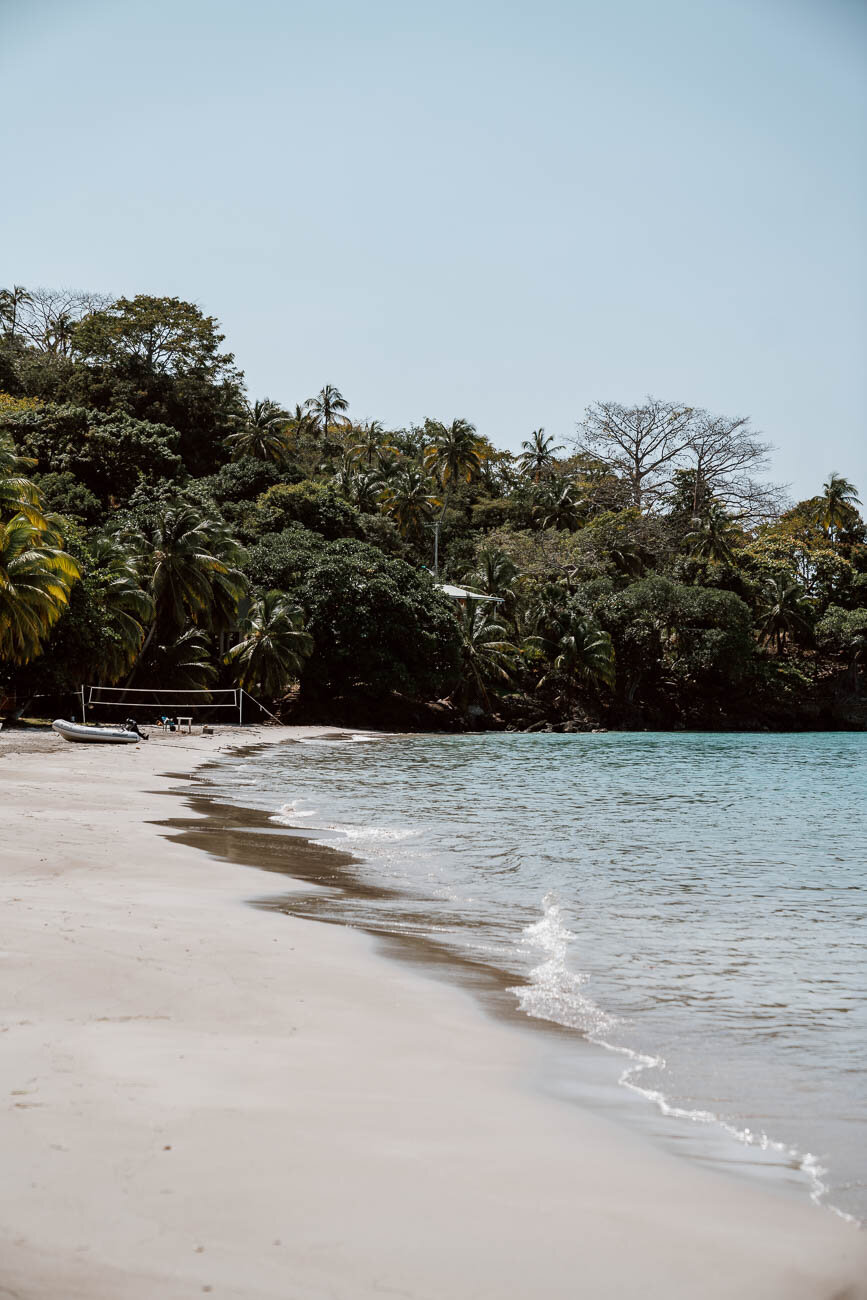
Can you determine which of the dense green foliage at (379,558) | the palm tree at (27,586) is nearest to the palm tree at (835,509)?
the dense green foliage at (379,558)

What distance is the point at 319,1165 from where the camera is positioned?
11.0 ft

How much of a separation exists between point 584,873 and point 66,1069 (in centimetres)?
799

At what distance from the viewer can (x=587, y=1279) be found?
281 centimetres

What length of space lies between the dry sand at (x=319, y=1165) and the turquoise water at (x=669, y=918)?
54cm

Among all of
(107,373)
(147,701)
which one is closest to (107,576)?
(147,701)

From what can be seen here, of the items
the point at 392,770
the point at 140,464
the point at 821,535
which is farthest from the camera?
the point at 821,535

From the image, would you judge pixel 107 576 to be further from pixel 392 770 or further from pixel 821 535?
pixel 821 535

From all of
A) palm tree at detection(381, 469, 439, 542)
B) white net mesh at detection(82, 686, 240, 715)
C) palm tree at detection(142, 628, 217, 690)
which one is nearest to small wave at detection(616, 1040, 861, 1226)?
white net mesh at detection(82, 686, 240, 715)

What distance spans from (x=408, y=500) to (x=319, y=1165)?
61.5 meters

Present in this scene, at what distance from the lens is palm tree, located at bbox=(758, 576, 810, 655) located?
59125mm

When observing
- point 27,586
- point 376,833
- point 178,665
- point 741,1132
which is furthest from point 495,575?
point 741,1132

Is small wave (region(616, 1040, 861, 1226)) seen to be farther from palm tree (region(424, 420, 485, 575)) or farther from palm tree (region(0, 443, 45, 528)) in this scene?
palm tree (region(424, 420, 485, 575))

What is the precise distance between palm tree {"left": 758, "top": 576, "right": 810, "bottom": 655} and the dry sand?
2264 inches

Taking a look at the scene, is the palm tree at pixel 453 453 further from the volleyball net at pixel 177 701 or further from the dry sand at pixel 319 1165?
the dry sand at pixel 319 1165
